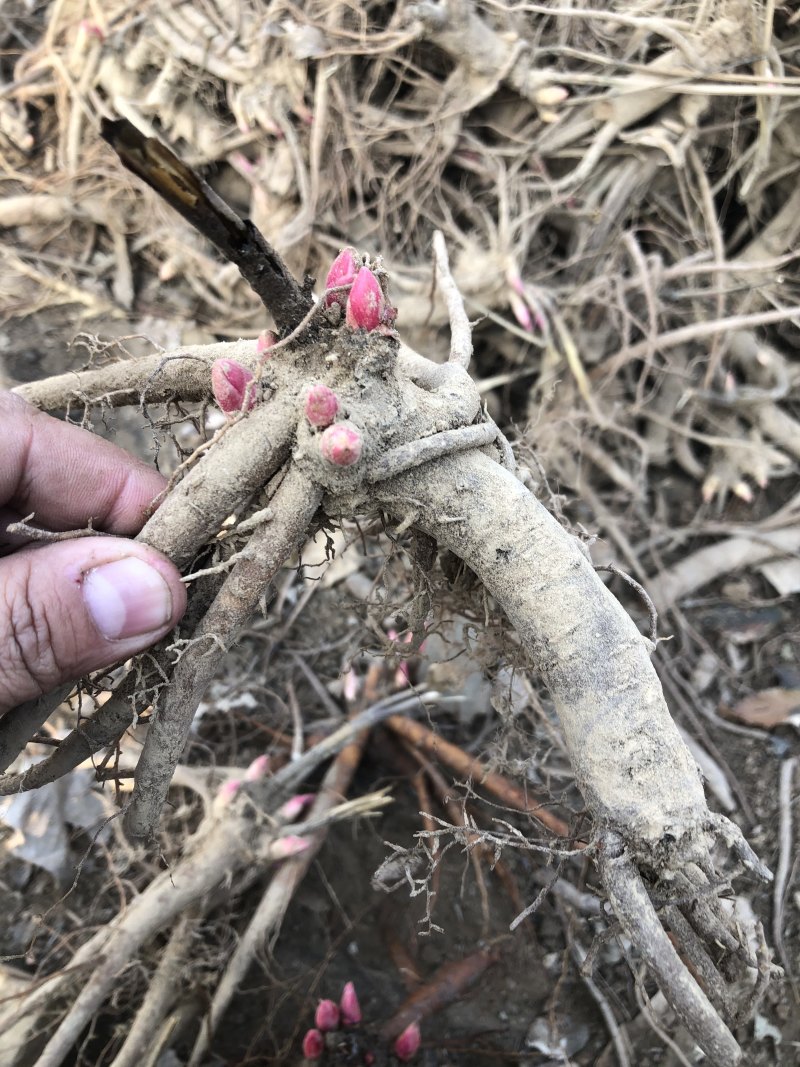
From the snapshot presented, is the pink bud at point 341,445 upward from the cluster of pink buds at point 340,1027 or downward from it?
upward

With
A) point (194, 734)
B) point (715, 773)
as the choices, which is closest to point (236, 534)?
point (194, 734)

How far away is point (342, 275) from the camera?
95 cm

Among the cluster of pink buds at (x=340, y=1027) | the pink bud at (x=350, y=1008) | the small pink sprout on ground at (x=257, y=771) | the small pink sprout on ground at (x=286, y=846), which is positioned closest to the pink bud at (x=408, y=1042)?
the cluster of pink buds at (x=340, y=1027)

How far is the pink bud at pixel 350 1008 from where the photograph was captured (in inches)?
57.6

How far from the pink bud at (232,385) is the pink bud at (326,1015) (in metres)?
1.29

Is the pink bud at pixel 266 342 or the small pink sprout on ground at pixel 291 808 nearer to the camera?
the pink bud at pixel 266 342

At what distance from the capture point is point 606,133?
2.02 meters

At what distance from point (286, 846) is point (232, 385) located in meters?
1.07

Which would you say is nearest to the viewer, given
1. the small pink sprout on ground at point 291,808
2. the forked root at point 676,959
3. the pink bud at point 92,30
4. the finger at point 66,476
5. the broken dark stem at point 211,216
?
the broken dark stem at point 211,216

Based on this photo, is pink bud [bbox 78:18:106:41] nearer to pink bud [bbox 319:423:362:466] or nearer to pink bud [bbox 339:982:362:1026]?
pink bud [bbox 319:423:362:466]

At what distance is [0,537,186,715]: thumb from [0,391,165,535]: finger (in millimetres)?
204

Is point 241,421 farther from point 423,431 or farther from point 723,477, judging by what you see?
point 723,477

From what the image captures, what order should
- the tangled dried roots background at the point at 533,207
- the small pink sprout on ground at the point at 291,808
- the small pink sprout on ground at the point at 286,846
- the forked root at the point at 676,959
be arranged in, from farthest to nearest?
the tangled dried roots background at the point at 533,207, the small pink sprout on ground at the point at 291,808, the small pink sprout on ground at the point at 286,846, the forked root at the point at 676,959

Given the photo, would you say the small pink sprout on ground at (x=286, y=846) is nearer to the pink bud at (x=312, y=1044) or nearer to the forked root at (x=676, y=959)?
the pink bud at (x=312, y=1044)
